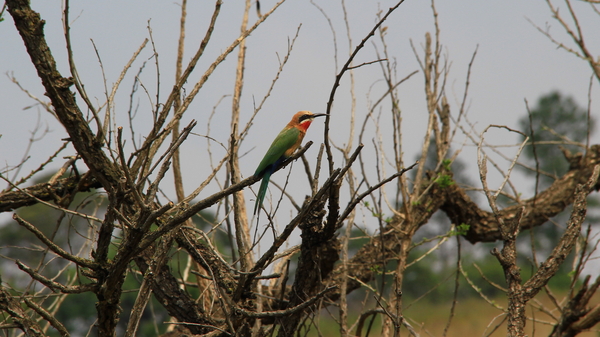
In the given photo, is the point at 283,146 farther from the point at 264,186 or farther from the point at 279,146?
the point at 264,186

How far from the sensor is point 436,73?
4.99 m

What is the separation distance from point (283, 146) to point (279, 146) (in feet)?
0.15

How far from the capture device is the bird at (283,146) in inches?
160

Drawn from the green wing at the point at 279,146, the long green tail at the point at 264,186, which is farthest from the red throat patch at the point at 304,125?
the long green tail at the point at 264,186

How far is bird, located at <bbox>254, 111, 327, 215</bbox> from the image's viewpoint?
160 inches

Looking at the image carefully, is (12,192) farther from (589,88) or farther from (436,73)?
(589,88)

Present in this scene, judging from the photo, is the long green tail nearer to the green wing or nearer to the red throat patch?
the green wing

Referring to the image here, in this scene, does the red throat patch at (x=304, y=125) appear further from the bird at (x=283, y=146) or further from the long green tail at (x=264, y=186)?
the long green tail at (x=264, y=186)

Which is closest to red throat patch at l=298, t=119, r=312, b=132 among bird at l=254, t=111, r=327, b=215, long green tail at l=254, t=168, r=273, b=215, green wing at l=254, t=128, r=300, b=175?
bird at l=254, t=111, r=327, b=215

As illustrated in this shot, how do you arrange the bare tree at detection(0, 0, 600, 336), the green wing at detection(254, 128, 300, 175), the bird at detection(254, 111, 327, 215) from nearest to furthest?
the bare tree at detection(0, 0, 600, 336)
the bird at detection(254, 111, 327, 215)
the green wing at detection(254, 128, 300, 175)

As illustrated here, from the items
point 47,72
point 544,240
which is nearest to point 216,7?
point 47,72

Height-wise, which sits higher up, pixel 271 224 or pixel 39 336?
pixel 271 224

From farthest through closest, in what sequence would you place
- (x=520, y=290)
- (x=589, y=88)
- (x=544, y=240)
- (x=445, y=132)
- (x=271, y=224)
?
(x=544, y=240), (x=445, y=132), (x=589, y=88), (x=520, y=290), (x=271, y=224)

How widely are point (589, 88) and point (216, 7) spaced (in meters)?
3.43
